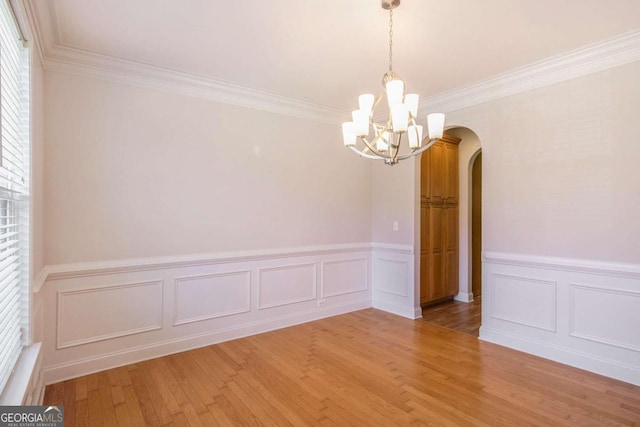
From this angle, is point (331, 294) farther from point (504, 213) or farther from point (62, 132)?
point (62, 132)

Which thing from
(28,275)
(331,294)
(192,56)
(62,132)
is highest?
(192,56)

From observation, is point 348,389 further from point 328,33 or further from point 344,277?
point 328,33

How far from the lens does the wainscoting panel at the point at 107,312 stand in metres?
2.83

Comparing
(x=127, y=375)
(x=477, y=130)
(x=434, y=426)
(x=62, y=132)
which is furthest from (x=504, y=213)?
(x=62, y=132)

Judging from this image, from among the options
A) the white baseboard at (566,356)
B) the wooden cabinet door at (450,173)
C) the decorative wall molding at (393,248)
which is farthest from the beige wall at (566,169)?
the wooden cabinet door at (450,173)

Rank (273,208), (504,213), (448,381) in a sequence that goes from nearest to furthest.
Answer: (448,381) < (504,213) < (273,208)

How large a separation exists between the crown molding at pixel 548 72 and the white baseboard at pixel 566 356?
247cm

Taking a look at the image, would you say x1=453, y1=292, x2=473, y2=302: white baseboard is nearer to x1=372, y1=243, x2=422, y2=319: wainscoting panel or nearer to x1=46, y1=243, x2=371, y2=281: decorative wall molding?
x1=372, y1=243, x2=422, y2=319: wainscoting panel

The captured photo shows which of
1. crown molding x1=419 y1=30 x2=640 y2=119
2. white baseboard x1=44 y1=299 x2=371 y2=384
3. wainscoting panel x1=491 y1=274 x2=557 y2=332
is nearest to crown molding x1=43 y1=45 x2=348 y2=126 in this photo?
crown molding x1=419 y1=30 x2=640 y2=119

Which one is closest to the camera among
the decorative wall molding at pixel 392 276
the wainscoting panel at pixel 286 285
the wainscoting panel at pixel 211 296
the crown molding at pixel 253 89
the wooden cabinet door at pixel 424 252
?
→ the crown molding at pixel 253 89

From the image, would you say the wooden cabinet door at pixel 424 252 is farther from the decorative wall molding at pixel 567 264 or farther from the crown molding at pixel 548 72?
the crown molding at pixel 548 72

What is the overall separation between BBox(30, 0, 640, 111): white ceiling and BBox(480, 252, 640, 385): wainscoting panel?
6.34 feet

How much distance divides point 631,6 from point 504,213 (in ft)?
6.20

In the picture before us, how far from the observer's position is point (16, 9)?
1.75 meters
